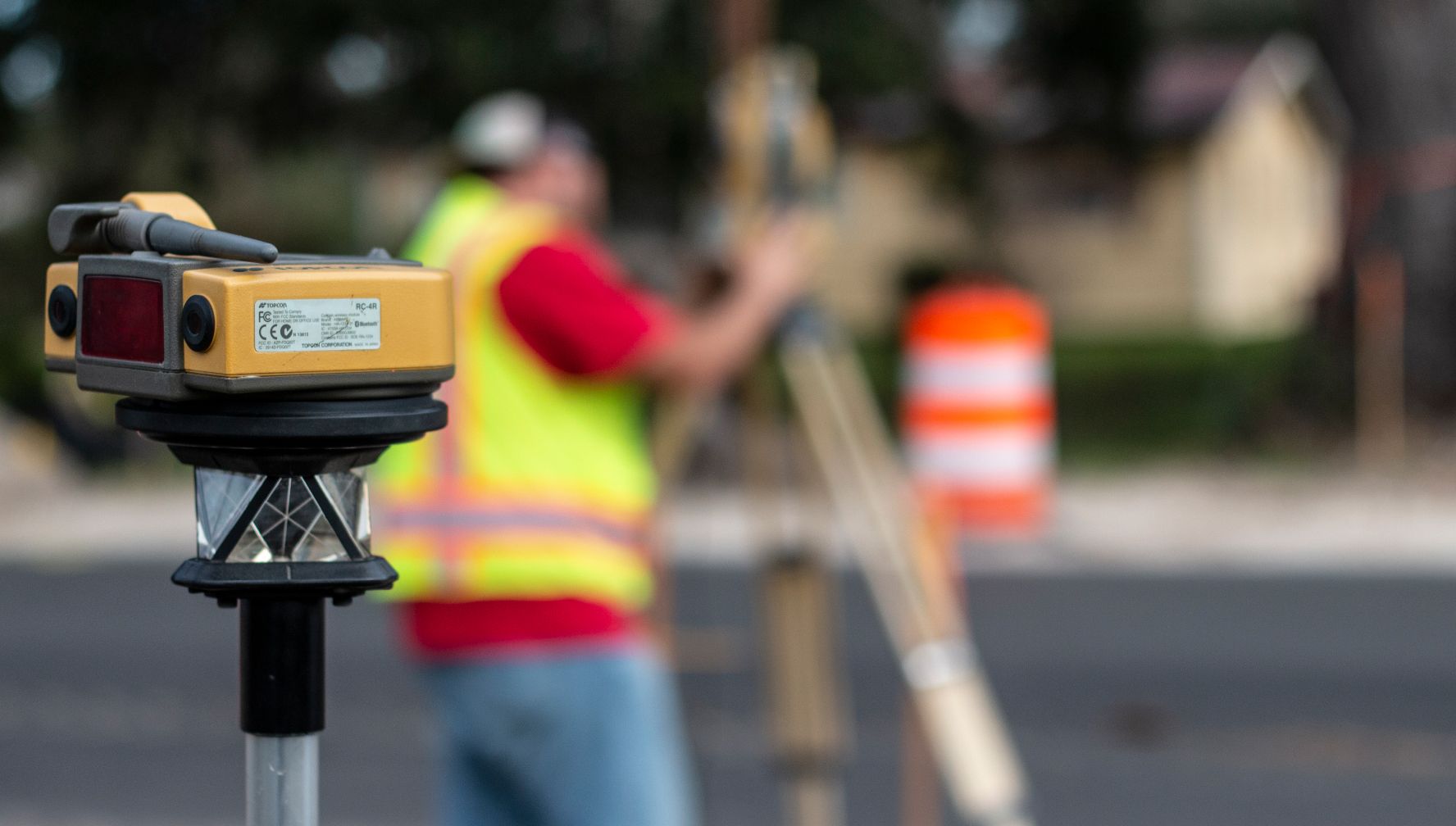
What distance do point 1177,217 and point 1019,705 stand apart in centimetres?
2220

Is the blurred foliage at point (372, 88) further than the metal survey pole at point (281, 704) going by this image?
Yes

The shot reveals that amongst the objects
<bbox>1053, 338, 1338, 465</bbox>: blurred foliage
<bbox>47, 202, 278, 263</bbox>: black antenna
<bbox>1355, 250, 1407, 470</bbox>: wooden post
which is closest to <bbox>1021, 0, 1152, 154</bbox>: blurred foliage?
<bbox>1053, 338, 1338, 465</bbox>: blurred foliage

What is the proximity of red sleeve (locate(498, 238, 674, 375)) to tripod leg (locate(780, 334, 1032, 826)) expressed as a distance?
1.51 ft

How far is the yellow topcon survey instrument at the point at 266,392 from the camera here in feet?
4.62

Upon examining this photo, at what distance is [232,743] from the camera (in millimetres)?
6488

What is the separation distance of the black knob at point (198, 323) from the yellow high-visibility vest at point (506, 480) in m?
1.53

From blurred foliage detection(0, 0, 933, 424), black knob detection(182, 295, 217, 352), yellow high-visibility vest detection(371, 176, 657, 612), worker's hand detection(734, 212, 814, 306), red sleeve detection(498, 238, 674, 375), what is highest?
blurred foliage detection(0, 0, 933, 424)

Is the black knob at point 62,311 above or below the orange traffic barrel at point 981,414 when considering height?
below

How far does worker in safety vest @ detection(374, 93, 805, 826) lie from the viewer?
295cm

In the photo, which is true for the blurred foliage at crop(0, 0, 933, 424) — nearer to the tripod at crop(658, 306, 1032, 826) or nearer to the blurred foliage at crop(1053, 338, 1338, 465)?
the blurred foliage at crop(1053, 338, 1338, 465)

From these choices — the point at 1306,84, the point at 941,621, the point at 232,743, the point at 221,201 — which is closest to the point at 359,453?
the point at 941,621

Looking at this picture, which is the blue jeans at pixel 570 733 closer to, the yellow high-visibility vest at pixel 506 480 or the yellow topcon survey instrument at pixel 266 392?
the yellow high-visibility vest at pixel 506 480

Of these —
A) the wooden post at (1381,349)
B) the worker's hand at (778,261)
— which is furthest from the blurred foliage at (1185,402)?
the worker's hand at (778,261)

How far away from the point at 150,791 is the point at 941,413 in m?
5.72
